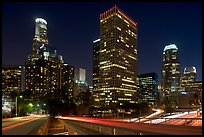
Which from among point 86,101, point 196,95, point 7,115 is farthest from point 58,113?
point 196,95

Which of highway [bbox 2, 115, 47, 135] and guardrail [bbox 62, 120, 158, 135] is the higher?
guardrail [bbox 62, 120, 158, 135]

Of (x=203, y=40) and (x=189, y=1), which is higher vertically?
(x=189, y=1)

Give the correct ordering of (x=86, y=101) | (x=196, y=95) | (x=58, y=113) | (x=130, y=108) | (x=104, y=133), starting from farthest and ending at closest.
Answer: (x=86, y=101) < (x=130, y=108) < (x=58, y=113) < (x=196, y=95) < (x=104, y=133)

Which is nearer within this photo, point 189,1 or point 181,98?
point 189,1

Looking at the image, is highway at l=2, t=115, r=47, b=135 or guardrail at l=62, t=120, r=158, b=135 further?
highway at l=2, t=115, r=47, b=135

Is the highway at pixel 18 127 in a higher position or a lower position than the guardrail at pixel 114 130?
lower

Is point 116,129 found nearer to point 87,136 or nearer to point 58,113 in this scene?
point 87,136

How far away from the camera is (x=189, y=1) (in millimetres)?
17719

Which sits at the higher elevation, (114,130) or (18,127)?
(114,130)

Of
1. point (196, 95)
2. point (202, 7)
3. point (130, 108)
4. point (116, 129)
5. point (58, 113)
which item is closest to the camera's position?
point (202, 7)

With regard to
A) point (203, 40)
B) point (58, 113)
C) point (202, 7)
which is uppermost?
point (202, 7)

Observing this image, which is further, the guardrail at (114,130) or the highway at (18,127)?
the highway at (18,127)

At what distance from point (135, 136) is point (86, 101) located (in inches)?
5767

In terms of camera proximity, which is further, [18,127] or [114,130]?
[18,127]
